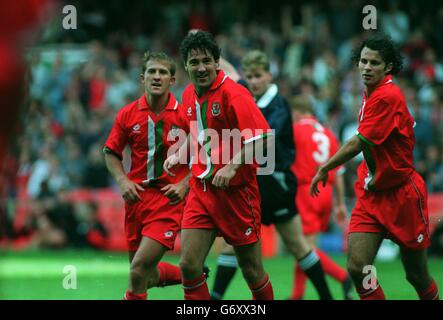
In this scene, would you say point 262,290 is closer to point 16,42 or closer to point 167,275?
point 167,275

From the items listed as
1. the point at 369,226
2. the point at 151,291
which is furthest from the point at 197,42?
the point at 151,291

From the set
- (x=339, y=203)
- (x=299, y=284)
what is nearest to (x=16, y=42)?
(x=299, y=284)

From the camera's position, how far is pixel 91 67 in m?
18.2

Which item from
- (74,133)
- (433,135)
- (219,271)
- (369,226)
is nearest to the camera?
(369,226)

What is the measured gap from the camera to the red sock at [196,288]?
5480 mm

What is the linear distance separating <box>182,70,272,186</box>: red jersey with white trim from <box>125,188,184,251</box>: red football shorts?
17.1 inches

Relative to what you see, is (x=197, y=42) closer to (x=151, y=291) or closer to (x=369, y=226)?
(x=369, y=226)

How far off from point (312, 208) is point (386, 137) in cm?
329

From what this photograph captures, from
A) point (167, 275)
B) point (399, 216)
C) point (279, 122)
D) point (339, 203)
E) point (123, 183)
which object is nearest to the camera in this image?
point (399, 216)

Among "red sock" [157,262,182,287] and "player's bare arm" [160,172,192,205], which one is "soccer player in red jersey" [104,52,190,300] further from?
"red sock" [157,262,182,287]

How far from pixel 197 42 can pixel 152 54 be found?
618 mm

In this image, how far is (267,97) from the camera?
7344mm

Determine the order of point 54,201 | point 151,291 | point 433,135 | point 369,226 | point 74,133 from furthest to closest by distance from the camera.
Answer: point 74,133, point 54,201, point 433,135, point 151,291, point 369,226

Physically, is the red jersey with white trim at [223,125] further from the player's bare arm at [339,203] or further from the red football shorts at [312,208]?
the red football shorts at [312,208]
